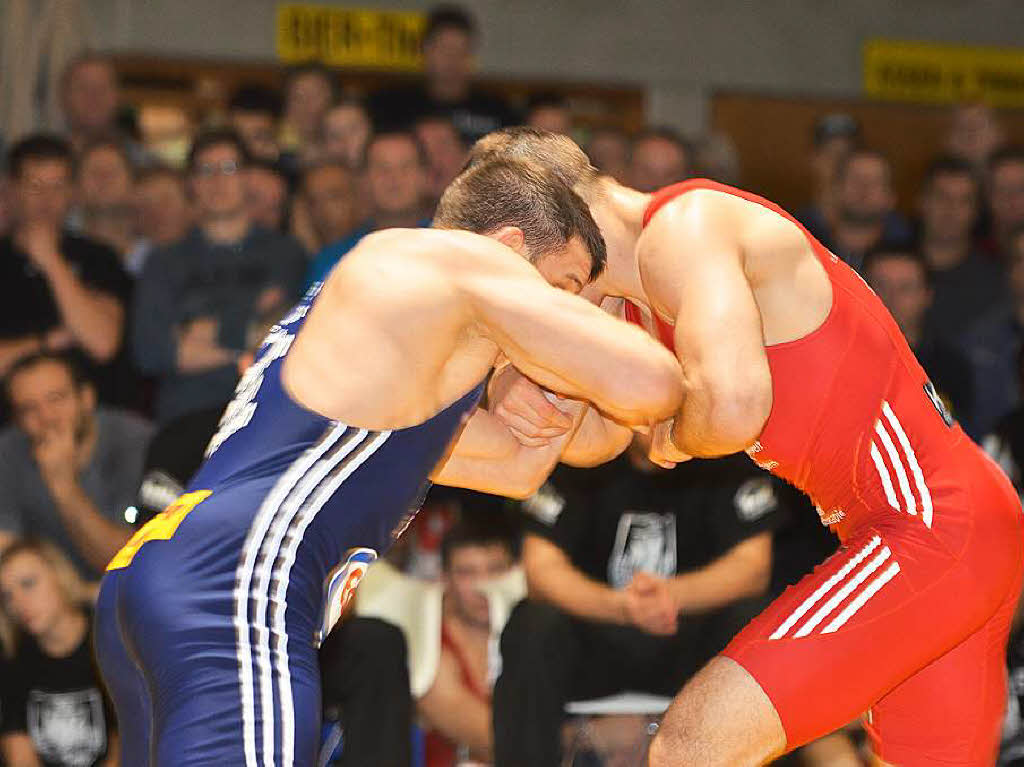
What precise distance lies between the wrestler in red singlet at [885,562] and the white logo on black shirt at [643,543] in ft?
7.59

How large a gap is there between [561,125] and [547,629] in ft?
10.8

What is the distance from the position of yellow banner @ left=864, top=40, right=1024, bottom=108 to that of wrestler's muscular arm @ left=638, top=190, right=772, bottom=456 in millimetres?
8567

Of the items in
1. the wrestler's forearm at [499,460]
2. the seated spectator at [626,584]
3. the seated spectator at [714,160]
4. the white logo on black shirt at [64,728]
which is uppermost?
the wrestler's forearm at [499,460]

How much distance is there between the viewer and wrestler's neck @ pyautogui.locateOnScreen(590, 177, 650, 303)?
365 centimetres

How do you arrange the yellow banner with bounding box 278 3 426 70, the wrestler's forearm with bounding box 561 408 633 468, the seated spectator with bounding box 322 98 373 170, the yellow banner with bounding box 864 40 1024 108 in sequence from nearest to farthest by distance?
1. the wrestler's forearm with bounding box 561 408 633 468
2. the seated spectator with bounding box 322 98 373 170
3. the yellow banner with bounding box 278 3 426 70
4. the yellow banner with bounding box 864 40 1024 108

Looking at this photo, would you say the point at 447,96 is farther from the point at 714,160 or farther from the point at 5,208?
the point at 5,208

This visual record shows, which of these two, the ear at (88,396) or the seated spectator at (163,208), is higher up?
the seated spectator at (163,208)

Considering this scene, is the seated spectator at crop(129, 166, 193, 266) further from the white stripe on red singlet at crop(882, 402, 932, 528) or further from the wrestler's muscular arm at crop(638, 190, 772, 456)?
the white stripe on red singlet at crop(882, 402, 932, 528)

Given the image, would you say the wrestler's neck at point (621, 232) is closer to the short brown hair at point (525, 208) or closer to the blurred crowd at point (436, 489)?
the short brown hair at point (525, 208)

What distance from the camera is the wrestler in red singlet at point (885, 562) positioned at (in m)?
3.52

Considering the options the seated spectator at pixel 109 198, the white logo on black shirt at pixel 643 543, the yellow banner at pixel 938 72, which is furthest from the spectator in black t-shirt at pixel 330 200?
the yellow banner at pixel 938 72

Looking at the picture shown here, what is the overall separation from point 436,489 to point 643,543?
95 centimetres

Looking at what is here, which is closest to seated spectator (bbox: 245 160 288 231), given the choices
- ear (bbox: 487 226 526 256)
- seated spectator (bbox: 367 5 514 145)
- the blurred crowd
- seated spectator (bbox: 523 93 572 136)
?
the blurred crowd

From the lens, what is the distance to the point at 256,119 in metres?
7.93
